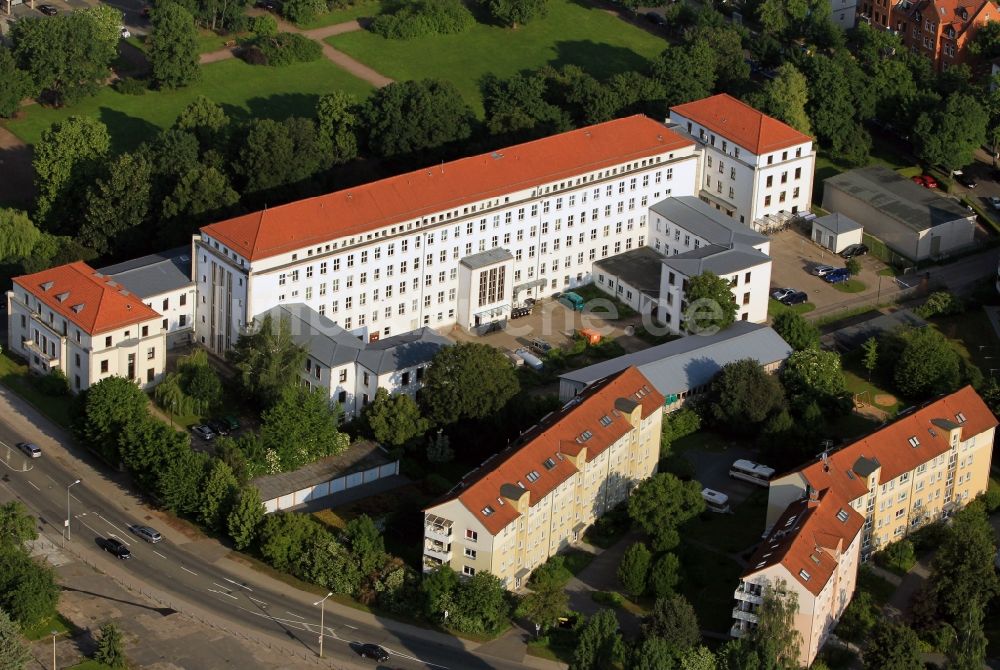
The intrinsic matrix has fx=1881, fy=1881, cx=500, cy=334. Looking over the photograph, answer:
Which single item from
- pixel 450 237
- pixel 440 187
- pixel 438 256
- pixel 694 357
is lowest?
pixel 694 357

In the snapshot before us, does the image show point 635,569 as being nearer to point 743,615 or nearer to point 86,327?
point 743,615

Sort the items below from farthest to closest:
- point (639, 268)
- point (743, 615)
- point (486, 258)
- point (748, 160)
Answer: point (748, 160), point (639, 268), point (486, 258), point (743, 615)

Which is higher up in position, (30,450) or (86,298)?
(86,298)

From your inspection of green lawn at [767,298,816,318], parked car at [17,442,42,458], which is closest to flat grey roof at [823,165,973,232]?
green lawn at [767,298,816,318]

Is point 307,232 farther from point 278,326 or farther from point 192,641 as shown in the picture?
point 192,641

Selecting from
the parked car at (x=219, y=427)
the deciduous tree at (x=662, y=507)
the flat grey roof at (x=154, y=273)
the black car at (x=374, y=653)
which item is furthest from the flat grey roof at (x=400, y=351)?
the black car at (x=374, y=653)

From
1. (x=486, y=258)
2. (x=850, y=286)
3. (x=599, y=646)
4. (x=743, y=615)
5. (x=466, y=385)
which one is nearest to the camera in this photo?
(x=599, y=646)

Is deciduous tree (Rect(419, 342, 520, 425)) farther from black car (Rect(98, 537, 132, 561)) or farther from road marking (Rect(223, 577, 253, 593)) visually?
black car (Rect(98, 537, 132, 561))

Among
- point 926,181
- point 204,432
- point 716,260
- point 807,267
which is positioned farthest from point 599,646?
point 926,181
